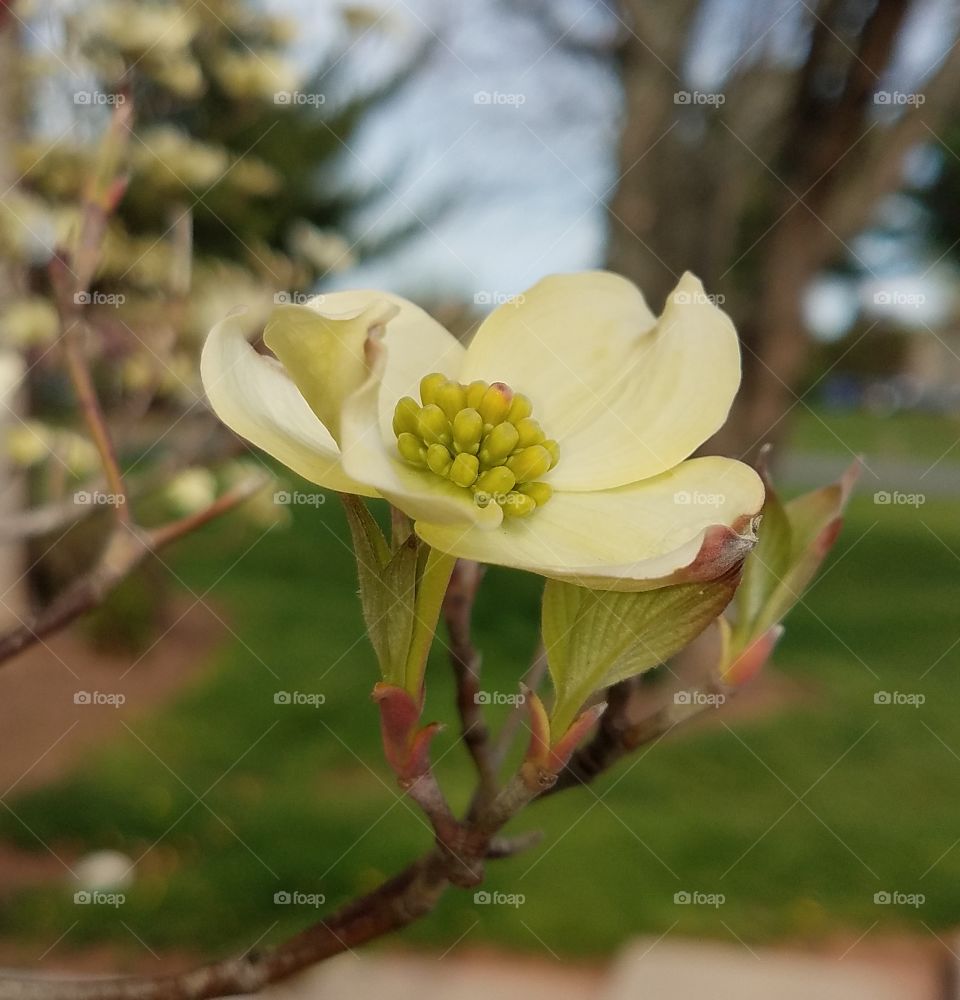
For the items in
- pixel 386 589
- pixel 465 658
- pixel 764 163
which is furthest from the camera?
pixel 764 163

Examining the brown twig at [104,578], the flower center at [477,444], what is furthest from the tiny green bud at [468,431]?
the brown twig at [104,578]

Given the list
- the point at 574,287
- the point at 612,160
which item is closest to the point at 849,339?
the point at 612,160

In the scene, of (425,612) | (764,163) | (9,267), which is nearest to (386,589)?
(425,612)

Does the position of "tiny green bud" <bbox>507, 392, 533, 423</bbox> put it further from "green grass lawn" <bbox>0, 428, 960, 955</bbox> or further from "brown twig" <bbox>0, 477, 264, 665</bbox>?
"green grass lawn" <bbox>0, 428, 960, 955</bbox>

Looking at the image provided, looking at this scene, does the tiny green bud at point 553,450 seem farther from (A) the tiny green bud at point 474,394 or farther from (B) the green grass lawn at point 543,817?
(B) the green grass lawn at point 543,817

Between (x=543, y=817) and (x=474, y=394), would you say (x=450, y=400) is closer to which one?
(x=474, y=394)

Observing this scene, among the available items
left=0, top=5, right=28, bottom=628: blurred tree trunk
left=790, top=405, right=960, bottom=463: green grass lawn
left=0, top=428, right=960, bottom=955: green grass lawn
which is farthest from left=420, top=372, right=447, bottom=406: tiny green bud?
left=790, top=405, right=960, bottom=463: green grass lawn

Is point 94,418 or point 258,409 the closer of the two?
point 258,409

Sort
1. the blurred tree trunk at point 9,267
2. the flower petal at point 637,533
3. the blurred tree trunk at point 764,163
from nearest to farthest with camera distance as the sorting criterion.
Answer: the flower petal at point 637,533 → the blurred tree trunk at point 9,267 → the blurred tree trunk at point 764,163
